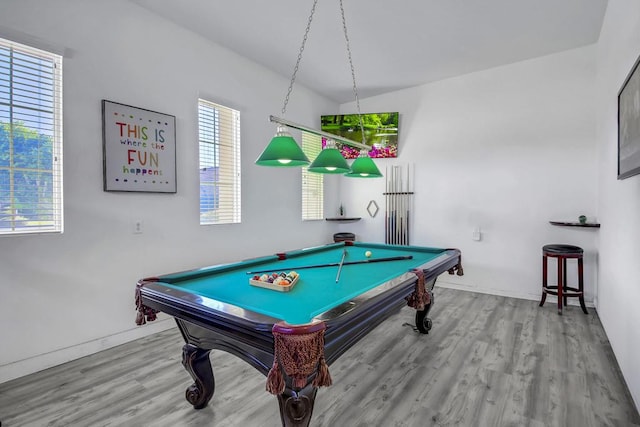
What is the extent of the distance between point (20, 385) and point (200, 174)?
7.21 feet

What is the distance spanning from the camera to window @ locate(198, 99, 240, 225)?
142 inches

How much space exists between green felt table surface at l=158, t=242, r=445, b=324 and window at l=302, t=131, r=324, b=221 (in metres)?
2.21

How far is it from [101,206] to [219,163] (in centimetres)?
134

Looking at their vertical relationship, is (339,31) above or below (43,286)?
above

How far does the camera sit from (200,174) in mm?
3557

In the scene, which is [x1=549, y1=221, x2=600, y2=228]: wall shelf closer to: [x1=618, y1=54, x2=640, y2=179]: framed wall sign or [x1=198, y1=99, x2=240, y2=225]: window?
[x1=618, y1=54, x2=640, y2=179]: framed wall sign

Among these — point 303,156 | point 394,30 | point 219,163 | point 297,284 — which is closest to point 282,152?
point 303,156

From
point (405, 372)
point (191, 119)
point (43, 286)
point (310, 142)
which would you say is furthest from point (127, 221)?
point (310, 142)

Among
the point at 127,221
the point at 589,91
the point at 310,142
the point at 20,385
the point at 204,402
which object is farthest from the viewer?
the point at 310,142

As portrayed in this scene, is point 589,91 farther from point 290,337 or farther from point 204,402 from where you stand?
point 204,402

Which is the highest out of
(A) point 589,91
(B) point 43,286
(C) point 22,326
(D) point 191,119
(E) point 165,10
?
(E) point 165,10

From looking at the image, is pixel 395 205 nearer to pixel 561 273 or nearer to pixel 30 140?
pixel 561 273

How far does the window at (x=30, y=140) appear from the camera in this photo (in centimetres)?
229

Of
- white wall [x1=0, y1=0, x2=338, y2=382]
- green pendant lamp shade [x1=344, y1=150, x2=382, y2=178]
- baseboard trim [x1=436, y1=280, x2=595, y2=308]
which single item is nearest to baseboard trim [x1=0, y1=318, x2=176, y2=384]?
white wall [x1=0, y1=0, x2=338, y2=382]
